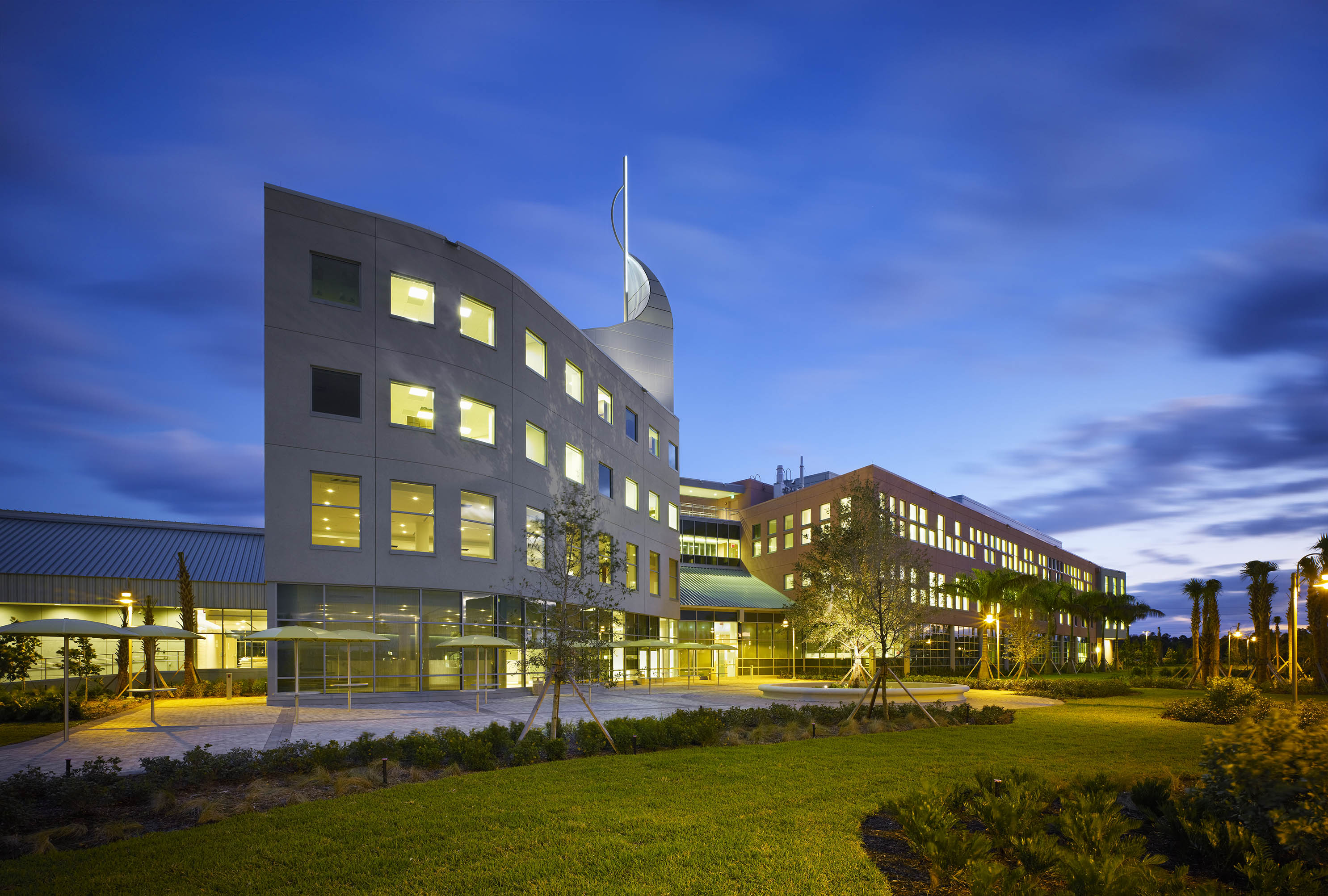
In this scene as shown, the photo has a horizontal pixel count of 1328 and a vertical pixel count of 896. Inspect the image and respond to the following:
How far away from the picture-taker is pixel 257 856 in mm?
8156

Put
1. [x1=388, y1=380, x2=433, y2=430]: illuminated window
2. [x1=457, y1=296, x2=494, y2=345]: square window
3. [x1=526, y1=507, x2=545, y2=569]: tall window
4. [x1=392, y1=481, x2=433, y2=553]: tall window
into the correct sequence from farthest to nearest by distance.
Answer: [x1=526, y1=507, x2=545, y2=569]: tall window → [x1=457, y1=296, x2=494, y2=345]: square window → [x1=388, y1=380, x2=433, y2=430]: illuminated window → [x1=392, y1=481, x2=433, y2=553]: tall window

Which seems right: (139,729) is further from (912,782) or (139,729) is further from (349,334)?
(912,782)

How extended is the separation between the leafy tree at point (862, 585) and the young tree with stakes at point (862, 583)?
3 cm

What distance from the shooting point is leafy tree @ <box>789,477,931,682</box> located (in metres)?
29.2

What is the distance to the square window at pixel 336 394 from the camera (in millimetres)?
27891

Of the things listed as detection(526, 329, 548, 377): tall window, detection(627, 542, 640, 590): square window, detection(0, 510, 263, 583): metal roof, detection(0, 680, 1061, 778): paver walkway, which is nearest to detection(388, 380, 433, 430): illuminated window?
detection(526, 329, 548, 377): tall window

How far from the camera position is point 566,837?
8.97 metres

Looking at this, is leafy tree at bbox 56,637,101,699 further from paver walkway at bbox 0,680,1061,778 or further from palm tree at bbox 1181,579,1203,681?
palm tree at bbox 1181,579,1203,681

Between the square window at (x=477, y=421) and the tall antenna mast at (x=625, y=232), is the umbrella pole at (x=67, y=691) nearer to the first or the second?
the square window at (x=477, y=421)

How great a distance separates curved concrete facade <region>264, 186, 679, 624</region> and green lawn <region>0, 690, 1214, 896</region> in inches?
655

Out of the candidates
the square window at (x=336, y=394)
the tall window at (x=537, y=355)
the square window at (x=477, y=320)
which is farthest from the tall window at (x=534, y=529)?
the square window at (x=336, y=394)

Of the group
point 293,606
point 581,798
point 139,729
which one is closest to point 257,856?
point 581,798

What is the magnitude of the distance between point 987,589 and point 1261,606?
13.9 metres

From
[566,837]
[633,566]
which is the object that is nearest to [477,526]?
[633,566]
